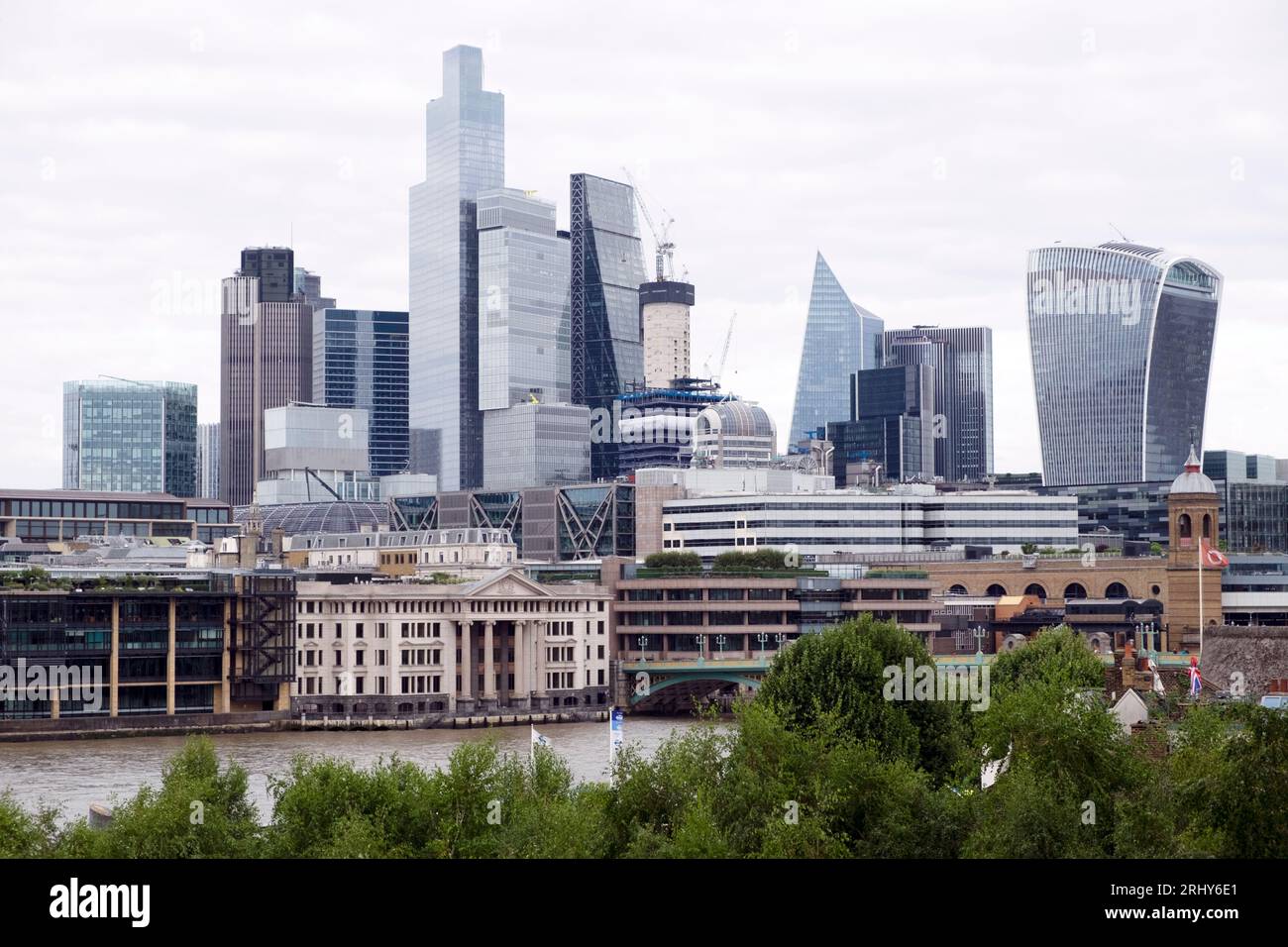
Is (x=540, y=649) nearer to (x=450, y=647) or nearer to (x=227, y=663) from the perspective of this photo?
(x=450, y=647)

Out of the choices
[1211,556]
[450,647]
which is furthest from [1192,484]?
[450,647]

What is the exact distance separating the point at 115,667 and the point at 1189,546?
8744cm

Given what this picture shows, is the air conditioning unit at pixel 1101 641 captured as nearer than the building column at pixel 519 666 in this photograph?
No

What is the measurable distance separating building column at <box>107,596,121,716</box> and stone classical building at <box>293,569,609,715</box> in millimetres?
12392

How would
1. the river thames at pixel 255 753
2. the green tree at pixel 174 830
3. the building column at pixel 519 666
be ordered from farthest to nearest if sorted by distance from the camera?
the building column at pixel 519 666
the river thames at pixel 255 753
the green tree at pixel 174 830

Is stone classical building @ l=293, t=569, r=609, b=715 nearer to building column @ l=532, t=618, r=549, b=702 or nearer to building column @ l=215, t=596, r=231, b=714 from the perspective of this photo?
building column @ l=532, t=618, r=549, b=702

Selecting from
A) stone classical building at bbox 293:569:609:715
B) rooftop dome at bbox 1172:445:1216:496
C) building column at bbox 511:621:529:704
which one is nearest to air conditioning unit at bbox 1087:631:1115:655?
rooftop dome at bbox 1172:445:1216:496

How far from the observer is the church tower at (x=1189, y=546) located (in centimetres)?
15488

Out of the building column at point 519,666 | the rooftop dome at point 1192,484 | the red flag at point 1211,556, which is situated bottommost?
the building column at point 519,666

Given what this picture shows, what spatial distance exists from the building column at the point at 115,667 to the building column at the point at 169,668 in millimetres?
3078

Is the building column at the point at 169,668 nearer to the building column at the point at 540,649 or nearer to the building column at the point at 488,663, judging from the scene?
the building column at the point at 488,663

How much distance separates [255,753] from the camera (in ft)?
330

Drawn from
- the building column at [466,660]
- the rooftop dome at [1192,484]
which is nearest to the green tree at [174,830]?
the building column at [466,660]
